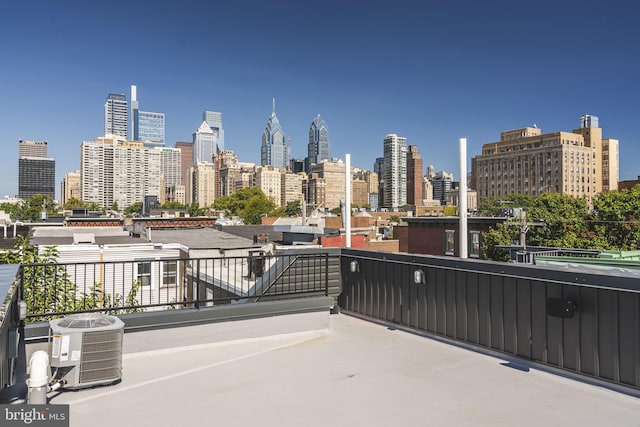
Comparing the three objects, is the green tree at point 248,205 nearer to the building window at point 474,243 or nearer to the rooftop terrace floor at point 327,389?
the building window at point 474,243

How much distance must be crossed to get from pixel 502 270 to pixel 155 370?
12.4ft

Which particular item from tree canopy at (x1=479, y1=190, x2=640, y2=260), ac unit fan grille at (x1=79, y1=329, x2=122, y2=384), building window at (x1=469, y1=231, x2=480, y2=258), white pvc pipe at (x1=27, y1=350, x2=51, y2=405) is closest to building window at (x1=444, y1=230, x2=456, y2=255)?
building window at (x1=469, y1=231, x2=480, y2=258)

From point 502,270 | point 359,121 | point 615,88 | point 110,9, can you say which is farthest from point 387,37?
point 615,88

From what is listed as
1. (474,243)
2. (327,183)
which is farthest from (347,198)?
(327,183)

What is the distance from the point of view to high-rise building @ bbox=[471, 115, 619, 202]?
119m

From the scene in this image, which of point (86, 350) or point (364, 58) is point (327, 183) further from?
point (86, 350)

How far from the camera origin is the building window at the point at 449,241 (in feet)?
106

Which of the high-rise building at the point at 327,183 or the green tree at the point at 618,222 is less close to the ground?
the high-rise building at the point at 327,183

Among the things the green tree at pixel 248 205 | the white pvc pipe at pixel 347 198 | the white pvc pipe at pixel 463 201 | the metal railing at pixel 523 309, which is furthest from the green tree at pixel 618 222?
the green tree at pixel 248 205

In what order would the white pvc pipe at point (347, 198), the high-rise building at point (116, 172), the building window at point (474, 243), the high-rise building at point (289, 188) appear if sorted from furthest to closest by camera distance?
the high-rise building at point (289, 188) < the high-rise building at point (116, 172) < the building window at point (474, 243) < the white pvc pipe at point (347, 198)

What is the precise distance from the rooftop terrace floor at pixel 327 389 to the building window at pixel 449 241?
27516 millimetres

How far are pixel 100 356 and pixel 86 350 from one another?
0.14 meters

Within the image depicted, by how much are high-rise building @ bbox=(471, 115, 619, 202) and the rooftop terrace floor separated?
125 m

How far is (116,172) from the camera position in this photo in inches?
7028
